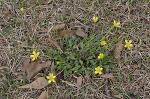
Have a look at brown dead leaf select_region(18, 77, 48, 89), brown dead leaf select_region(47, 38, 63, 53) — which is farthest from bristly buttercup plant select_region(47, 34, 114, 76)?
brown dead leaf select_region(18, 77, 48, 89)

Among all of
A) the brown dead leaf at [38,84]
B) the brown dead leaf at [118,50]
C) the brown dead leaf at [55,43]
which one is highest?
the brown dead leaf at [55,43]

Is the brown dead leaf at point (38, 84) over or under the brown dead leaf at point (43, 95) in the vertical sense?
over

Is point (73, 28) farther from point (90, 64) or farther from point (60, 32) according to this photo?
point (90, 64)

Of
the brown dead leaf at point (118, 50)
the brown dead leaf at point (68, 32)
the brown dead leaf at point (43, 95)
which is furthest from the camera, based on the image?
the brown dead leaf at point (68, 32)

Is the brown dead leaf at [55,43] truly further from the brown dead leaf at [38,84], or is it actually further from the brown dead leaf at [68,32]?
the brown dead leaf at [38,84]

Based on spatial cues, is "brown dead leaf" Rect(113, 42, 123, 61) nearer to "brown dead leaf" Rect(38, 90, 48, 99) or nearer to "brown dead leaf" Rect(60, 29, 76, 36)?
"brown dead leaf" Rect(60, 29, 76, 36)

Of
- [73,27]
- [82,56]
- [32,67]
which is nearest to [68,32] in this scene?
[73,27]

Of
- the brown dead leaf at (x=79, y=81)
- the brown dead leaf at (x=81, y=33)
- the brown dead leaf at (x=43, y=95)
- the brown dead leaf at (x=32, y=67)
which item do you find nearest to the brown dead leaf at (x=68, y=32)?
the brown dead leaf at (x=81, y=33)
